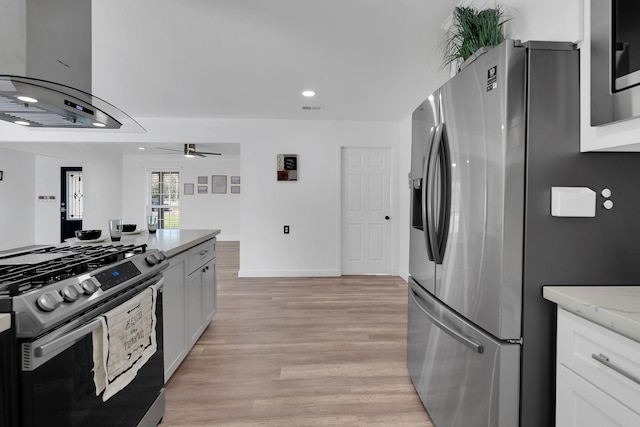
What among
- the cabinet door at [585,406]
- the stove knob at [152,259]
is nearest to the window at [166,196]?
the stove knob at [152,259]

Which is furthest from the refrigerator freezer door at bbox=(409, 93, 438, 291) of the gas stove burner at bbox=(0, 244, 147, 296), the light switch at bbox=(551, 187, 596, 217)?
the gas stove burner at bbox=(0, 244, 147, 296)

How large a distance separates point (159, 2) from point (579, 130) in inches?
97.0

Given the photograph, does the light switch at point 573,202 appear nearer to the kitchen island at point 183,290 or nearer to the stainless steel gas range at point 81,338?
the stainless steel gas range at point 81,338

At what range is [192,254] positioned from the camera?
2395 mm

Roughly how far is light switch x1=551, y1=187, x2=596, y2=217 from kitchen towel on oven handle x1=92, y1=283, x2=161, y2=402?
1680mm

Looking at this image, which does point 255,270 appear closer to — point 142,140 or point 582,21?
point 142,140

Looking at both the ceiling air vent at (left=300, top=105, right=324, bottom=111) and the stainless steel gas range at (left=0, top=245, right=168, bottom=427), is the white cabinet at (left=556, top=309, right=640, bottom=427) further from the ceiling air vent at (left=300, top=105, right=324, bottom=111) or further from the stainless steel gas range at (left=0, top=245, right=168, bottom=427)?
the ceiling air vent at (left=300, top=105, right=324, bottom=111)

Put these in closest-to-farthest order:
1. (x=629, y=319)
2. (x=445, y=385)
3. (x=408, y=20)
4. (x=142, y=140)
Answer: (x=629, y=319), (x=445, y=385), (x=408, y=20), (x=142, y=140)

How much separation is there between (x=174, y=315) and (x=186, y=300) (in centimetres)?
22

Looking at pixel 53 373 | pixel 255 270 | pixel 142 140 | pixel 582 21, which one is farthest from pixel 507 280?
pixel 142 140

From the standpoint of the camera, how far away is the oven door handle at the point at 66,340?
900mm

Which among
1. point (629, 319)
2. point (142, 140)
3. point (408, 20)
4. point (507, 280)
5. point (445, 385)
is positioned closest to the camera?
point (629, 319)

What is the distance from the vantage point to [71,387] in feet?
3.36

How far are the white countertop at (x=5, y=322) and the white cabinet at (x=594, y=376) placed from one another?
1617mm
